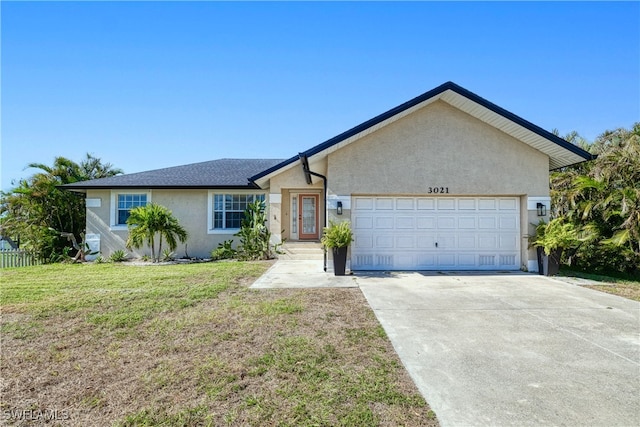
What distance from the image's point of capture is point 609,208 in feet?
34.7

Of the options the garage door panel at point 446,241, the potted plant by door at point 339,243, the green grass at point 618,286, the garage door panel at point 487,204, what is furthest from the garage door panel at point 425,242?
the green grass at point 618,286

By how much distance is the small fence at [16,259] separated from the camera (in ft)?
43.0

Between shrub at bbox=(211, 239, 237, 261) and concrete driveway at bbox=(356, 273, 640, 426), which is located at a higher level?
shrub at bbox=(211, 239, 237, 261)

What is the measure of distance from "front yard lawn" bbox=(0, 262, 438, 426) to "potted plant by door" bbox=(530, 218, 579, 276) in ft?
21.2

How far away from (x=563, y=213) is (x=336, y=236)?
9.51 m

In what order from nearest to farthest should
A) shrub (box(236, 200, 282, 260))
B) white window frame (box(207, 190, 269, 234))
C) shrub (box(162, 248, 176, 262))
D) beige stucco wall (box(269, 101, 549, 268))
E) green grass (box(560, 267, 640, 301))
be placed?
green grass (box(560, 267, 640, 301)) → beige stucco wall (box(269, 101, 549, 268)) → shrub (box(236, 200, 282, 260)) → shrub (box(162, 248, 176, 262)) → white window frame (box(207, 190, 269, 234))

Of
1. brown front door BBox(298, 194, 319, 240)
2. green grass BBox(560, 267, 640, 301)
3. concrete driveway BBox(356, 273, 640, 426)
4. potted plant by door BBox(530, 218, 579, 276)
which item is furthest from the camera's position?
brown front door BBox(298, 194, 319, 240)

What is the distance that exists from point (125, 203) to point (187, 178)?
3018 millimetres

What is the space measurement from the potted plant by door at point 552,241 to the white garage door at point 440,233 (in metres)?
0.71

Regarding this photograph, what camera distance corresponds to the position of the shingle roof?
14.3 meters

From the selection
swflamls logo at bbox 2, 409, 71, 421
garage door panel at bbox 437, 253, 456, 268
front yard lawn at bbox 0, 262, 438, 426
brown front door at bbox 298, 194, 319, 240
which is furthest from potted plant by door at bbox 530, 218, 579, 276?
swflamls logo at bbox 2, 409, 71, 421

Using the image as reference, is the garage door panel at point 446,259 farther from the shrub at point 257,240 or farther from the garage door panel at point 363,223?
the shrub at point 257,240

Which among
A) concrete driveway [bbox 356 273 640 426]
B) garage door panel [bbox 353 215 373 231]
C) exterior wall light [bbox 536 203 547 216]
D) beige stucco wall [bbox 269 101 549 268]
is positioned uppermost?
beige stucco wall [bbox 269 101 549 268]

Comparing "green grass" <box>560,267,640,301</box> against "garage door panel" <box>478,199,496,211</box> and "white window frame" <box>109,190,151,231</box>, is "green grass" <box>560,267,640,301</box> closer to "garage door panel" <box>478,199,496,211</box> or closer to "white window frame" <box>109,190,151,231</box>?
"garage door panel" <box>478,199,496,211</box>
